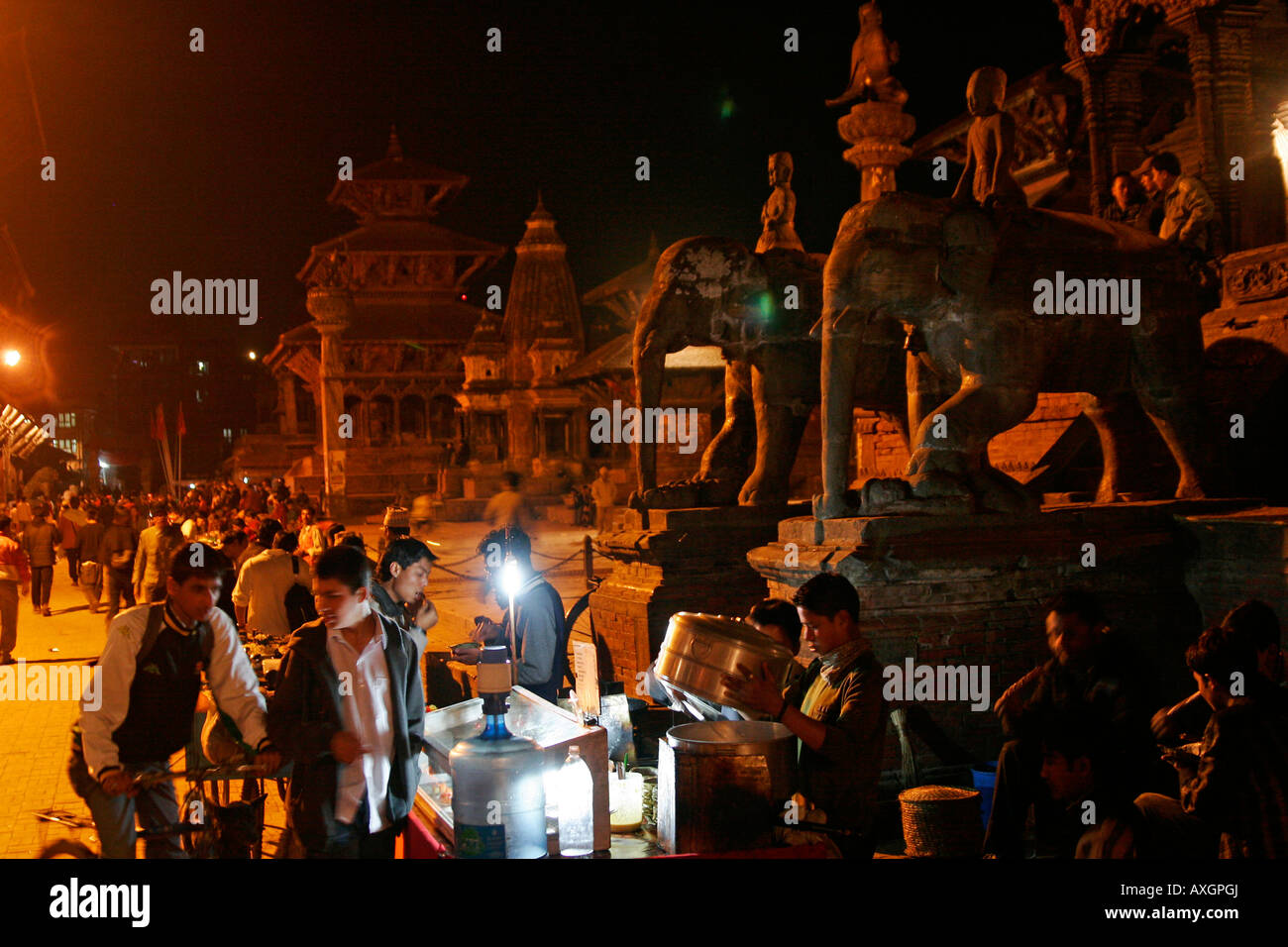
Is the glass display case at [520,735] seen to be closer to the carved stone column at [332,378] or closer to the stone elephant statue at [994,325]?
the stone elephant statue at [994,325]

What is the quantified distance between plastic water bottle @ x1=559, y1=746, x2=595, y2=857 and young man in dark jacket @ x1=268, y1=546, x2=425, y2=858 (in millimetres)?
684

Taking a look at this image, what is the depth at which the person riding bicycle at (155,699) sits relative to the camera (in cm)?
398

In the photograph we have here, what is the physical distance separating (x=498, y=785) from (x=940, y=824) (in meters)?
1.87

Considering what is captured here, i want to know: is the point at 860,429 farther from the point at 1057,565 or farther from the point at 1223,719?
the point at 1223,719

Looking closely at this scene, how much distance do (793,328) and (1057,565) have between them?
3171mm

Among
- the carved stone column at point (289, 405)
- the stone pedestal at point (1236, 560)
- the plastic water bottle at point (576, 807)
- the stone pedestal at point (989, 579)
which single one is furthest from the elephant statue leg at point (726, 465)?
the carved stone column at point (289, 405)

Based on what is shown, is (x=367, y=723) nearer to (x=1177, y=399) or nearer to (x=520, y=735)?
(x=520, y=735)

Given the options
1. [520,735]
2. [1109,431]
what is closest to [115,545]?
[1109,431]

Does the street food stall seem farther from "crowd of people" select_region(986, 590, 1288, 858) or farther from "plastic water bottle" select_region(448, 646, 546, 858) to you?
"crowd of people" select_region(986, 590, 1288, 858)

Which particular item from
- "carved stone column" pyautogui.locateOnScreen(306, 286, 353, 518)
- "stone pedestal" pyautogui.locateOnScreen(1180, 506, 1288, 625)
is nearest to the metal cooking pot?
"stone pedestal" pyautogui.locateOnScreen(1180, 506, 1288, 625)

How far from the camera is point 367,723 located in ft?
12.3
